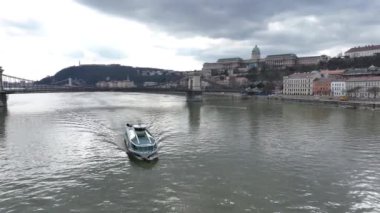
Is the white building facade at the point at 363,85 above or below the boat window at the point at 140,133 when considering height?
above

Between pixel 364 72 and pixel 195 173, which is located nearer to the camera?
pixel 195 173

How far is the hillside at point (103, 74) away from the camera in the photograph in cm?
17912

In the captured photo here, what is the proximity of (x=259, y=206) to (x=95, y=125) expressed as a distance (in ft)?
69.6

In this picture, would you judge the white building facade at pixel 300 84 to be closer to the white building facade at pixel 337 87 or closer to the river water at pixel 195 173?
the white building facade at pixel 337 87

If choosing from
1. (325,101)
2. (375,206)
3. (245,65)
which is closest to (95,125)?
(375,206)

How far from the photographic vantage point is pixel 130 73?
195 meters

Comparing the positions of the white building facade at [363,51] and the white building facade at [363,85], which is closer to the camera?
the white building facade at [363,85]

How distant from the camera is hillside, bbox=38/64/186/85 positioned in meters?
179

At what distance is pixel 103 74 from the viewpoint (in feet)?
614

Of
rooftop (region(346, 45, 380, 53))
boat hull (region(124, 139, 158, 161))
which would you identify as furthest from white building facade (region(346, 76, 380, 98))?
boat hull (region(124, 139, 158, 161))

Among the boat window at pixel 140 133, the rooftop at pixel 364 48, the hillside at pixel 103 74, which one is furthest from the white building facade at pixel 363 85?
the hillside at pixel 103 74

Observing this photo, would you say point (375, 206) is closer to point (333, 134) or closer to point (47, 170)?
point (47, 170)

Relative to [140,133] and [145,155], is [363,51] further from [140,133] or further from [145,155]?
[145,155]

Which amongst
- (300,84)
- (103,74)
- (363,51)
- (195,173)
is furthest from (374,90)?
(103,74)
